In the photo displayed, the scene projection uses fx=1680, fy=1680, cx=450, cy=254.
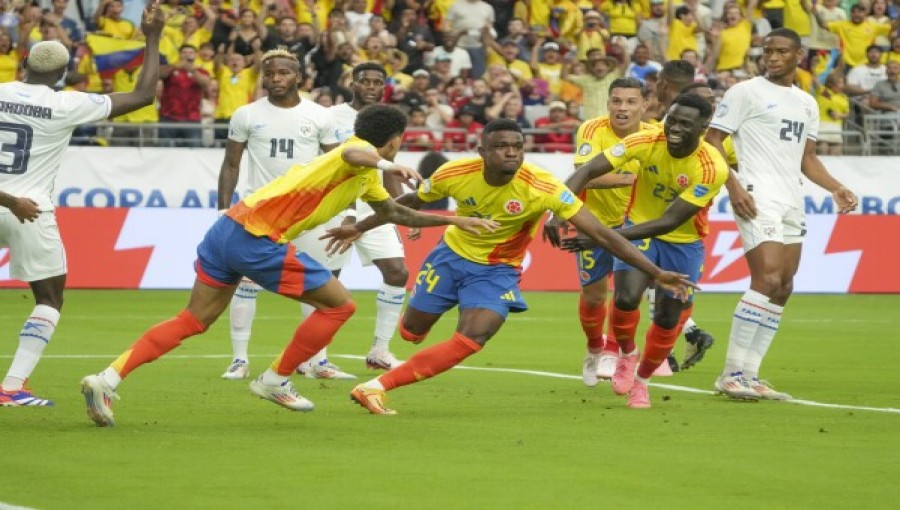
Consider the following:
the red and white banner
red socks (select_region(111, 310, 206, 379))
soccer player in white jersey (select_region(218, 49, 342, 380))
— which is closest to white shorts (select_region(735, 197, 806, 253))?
soccer player in white jersey (select_region(218, 49, 342, 380))

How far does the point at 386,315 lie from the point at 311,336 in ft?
11.5

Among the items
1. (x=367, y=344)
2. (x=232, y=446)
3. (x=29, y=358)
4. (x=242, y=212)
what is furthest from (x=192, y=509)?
(x=367, y=344)

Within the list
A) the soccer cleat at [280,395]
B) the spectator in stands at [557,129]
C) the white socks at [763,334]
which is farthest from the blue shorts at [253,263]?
the spectator in stands at [557,129]

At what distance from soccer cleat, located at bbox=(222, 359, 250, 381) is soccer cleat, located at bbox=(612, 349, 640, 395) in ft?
9.63

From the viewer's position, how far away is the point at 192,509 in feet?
24.2

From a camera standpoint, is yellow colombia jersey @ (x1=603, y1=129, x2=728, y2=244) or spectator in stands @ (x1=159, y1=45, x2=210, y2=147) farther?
spectator in stands @ (x1=159, y1=45, x2=210, y2=147)

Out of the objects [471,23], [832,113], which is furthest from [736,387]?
Answer: [832,113]

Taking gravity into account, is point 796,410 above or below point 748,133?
below

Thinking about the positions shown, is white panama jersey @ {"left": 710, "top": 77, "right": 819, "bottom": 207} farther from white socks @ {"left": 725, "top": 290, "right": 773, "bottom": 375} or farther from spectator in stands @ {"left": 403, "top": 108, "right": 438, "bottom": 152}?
spectator in stands @ {"left": 403, "top": 108, "right": 438, "bottom": 152}

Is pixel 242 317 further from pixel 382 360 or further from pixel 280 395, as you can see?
pixel 280 395

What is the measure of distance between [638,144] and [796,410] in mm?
2134

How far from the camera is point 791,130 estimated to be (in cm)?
1266

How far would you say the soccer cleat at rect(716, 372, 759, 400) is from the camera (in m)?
12.0

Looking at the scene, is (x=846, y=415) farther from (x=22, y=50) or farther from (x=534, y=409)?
(x=22, y=50)
